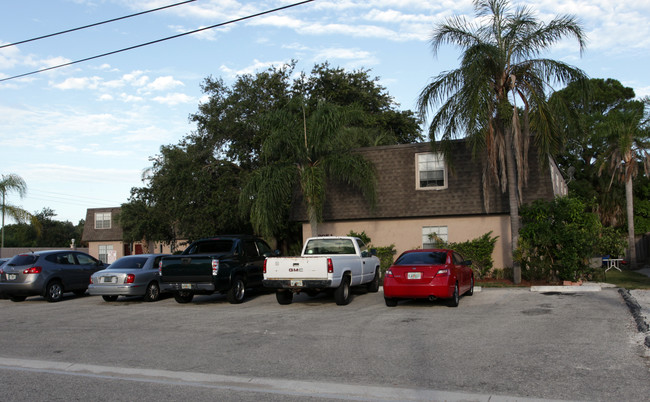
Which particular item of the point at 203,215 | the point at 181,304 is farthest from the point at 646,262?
the point at 181,304

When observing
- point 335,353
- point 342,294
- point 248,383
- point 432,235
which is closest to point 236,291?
point 342,294

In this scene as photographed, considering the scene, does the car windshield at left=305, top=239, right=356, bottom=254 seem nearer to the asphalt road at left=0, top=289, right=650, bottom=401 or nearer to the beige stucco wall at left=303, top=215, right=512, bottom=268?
the asphalt road at left=0, top=289, right=650, bottom=401

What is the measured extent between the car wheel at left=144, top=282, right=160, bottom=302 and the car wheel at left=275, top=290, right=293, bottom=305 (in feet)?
15.1

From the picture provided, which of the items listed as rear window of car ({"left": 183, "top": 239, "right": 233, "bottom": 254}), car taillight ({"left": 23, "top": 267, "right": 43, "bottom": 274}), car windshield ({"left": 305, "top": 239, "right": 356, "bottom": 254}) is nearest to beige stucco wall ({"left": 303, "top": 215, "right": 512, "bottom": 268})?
car windshield ({"left": 305, "top": 239, "right": 356, "bottom": 254})

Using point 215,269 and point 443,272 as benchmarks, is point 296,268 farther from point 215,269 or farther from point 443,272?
point 443,272

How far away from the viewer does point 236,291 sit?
1627 centimetres

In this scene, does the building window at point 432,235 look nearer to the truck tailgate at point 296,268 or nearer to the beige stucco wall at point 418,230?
the beige stucco wall at point 418,230

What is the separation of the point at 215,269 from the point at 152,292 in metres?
3.63

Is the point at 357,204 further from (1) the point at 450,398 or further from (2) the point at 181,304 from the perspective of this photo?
(1) the point at 450,398

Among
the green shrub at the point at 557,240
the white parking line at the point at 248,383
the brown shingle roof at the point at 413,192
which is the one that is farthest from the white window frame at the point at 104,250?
the white parking line at the point at 248,383

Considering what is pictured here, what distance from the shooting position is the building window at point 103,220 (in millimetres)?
47500

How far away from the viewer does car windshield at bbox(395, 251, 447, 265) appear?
14.3 m

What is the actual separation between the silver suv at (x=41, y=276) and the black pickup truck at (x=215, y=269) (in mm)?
4679

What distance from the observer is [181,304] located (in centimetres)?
1675
